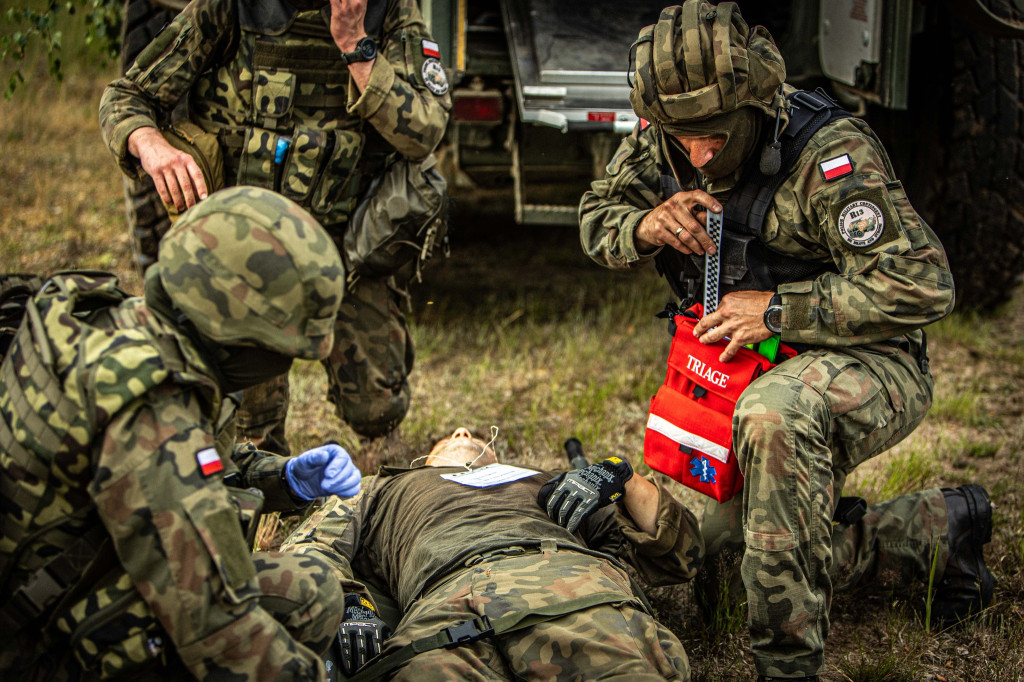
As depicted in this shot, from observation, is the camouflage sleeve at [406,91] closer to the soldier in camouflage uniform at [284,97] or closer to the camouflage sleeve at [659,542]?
the soldier in camouflage uniform at [284,97]

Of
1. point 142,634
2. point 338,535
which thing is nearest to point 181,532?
point 142,634

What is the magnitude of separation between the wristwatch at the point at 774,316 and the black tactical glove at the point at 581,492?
549 mm

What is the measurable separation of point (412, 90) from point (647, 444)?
1.34 meters

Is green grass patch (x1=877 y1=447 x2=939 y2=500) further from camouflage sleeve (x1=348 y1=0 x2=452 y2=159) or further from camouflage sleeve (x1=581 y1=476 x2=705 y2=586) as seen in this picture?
camouflage sleeve (x1=348 y1=0 x2=452 y2=159)

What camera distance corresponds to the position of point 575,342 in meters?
4.61

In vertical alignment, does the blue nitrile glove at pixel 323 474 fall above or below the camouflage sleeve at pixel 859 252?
below

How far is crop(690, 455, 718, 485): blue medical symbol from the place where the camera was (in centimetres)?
261

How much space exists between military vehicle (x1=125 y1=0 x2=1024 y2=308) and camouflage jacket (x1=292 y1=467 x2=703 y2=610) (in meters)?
2.13

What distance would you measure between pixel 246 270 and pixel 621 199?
1.62 m

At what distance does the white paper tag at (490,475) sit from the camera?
2492mm

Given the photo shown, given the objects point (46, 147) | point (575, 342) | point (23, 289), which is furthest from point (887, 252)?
point (46, 147)

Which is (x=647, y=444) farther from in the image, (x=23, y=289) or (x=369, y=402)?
(x=23, y=289)

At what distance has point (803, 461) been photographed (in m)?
2.30

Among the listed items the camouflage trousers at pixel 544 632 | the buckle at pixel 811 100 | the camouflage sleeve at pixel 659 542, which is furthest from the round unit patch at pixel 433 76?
the camouflage trousers at pixel 544 632
